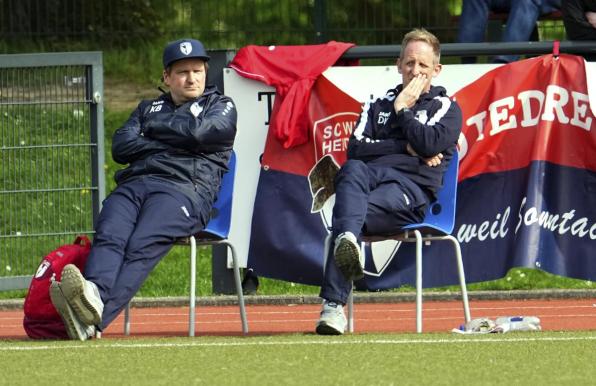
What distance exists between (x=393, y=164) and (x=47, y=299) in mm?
2096

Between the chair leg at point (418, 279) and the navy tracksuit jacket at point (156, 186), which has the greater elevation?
the navy tracksuit jacket at point (156, 186)

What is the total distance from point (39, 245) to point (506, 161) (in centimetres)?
365

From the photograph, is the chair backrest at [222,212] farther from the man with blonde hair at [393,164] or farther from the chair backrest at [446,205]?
the chair backrest at [446,205]

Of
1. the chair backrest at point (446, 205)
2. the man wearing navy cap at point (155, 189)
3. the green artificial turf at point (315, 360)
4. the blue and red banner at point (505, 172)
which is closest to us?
the green artificial turf at point (315, 360)

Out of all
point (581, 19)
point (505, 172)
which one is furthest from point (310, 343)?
point (581, 19)

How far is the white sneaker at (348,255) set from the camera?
8.43 meters

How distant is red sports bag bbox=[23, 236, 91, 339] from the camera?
8641 millimetres

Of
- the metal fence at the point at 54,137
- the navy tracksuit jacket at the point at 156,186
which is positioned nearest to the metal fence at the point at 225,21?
the metal fence at the point at 54,137

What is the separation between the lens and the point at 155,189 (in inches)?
358

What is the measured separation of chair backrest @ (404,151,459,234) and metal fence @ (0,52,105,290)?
3.52 meters

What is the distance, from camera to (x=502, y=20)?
516 inches

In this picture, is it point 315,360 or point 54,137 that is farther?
point 54,137

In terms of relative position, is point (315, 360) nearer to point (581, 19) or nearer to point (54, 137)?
point (581, 19)

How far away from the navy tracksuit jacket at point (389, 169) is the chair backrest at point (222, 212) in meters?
0.71
